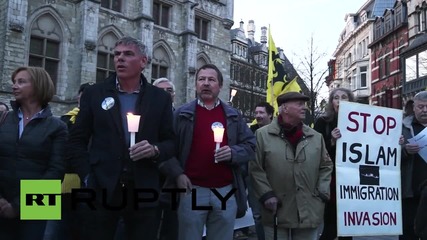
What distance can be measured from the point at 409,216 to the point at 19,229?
3.98 meters

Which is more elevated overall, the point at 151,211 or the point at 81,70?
the point at 81,70

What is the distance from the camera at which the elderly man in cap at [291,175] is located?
149 inches

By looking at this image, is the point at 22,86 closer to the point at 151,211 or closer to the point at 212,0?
the point at 151,211

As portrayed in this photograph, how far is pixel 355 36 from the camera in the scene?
50.1m

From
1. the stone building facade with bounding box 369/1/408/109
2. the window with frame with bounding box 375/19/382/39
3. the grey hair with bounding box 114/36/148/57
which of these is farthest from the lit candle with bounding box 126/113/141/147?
the window with frame with bounding box 375/19/382/39

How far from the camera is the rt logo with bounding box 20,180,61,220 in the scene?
3.04 m

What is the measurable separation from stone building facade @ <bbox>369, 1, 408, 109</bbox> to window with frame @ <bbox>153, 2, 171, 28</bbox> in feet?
70.1

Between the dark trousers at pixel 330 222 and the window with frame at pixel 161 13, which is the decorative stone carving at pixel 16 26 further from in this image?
the dark trousers at pixel 330 222

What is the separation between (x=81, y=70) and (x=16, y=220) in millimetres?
17856

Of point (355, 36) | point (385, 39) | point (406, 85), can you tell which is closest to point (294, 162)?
point (406, 85)

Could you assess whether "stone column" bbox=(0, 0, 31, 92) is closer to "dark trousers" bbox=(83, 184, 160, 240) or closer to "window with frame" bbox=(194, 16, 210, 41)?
"window with frame" bbox=(194, 16, 210, 41)

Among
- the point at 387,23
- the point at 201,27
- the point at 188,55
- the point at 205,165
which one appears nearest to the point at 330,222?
the point at 205,165

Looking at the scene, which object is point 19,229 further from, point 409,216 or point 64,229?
point 409,216

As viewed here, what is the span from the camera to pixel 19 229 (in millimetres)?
3186
